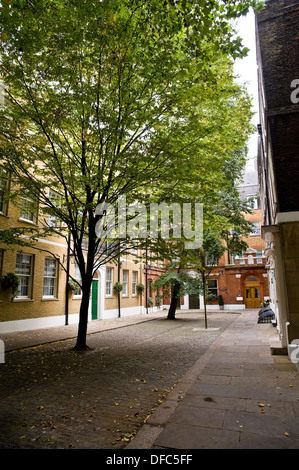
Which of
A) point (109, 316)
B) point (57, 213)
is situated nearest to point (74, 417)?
point (57, 213)

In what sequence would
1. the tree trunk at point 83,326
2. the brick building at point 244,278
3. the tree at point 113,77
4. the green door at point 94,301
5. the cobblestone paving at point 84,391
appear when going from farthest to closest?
the brick building at point 244,278, the green door at point 94,301, the tree trunk at point 83,326, the tree at point 113,77, the cobblestone paving at point 84,391

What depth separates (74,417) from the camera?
4152 mm

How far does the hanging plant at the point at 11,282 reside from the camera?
12.3 metres

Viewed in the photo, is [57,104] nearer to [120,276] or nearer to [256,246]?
[120,276]

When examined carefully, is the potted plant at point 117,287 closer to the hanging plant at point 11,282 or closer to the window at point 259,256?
the hanging plant at point 11,282

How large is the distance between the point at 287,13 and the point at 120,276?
19032 mm

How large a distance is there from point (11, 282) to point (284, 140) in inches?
462

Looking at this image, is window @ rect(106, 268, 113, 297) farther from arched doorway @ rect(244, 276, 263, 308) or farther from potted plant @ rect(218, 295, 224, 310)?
arched doorway @ rect(244, 276, 263, 308)

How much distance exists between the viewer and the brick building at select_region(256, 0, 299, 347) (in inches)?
295

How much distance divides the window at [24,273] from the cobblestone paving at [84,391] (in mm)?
4907

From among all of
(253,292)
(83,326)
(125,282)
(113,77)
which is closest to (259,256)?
(253,292)

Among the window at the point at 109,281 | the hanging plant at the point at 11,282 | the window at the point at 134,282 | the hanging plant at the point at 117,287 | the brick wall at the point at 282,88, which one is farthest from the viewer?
the window at the point at 134,282

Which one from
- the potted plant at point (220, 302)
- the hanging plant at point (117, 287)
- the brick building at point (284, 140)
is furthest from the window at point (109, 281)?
the potted plant at point (220, 302)

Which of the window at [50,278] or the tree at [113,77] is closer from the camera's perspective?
the tree at [113,77]
